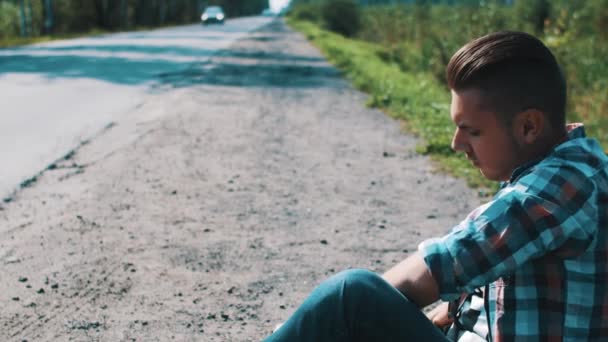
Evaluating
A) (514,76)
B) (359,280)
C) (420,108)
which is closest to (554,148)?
(514,76)

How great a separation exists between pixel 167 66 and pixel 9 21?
1840 centimetres

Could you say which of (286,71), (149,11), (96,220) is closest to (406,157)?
(96,220)

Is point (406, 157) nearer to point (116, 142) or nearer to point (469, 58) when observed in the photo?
point (116, 142)

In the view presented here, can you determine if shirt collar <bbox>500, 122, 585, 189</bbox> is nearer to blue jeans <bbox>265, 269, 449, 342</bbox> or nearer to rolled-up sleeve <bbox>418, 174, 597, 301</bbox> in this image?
rolled-up sleeve <bbox>418, 174, 597, 301</bbox>

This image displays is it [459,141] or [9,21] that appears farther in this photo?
[9,21]

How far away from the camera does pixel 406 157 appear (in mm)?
6816

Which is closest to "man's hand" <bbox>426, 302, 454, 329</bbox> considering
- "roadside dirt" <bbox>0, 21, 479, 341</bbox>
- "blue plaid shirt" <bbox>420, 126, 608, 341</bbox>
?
"blue plaid shirt" <bbox>420, 126, 608, 341</bbox>

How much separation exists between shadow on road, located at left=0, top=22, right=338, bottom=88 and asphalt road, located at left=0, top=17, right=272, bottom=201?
22 mm

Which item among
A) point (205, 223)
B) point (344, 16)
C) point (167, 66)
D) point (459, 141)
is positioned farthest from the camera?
point (344, 16)

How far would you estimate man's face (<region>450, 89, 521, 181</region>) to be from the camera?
1685mm

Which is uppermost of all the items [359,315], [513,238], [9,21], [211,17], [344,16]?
[513,238]

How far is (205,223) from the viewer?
4.57 meters

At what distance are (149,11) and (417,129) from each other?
53.0 metres

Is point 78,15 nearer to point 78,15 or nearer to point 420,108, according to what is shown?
point 78,15
